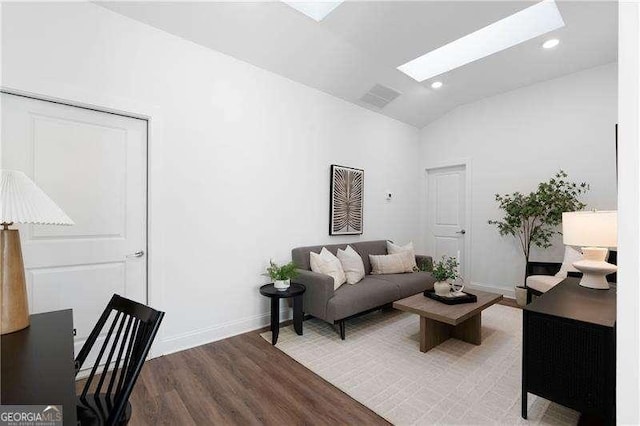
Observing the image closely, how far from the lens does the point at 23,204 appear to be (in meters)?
1.20

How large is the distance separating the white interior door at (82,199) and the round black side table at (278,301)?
110 centimetres

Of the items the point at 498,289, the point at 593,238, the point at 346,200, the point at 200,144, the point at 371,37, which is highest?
the point at 371,37

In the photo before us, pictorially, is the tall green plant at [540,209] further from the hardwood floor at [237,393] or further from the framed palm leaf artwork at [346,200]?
the hardwood floor at [237,393]

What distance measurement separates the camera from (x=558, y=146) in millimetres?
4066

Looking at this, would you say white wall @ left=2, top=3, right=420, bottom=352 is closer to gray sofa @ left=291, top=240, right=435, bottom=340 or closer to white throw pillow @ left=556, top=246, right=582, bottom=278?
gray sofa @ left=291, top=240, right=435, bottom=340

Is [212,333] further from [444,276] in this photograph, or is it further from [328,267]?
[444,276]

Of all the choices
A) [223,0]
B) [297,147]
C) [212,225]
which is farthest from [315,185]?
[223,0]

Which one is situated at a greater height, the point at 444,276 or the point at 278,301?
the point at 444,276

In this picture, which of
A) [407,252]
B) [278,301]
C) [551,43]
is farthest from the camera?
[407,252]

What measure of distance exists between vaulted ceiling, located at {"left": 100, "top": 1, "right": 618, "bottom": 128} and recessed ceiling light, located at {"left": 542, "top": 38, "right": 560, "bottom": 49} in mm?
62

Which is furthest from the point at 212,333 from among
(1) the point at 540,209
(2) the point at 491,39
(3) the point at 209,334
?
(2) the point at 491,39

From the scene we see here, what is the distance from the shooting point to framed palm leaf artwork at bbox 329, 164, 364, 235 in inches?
158

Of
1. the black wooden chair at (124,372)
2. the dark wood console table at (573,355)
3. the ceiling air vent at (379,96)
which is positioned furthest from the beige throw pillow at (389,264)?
the black wooden chair at (124,372)

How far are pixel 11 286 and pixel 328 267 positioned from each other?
248 cm
